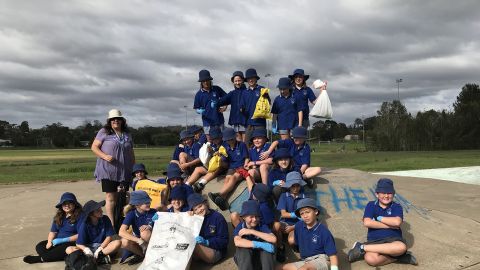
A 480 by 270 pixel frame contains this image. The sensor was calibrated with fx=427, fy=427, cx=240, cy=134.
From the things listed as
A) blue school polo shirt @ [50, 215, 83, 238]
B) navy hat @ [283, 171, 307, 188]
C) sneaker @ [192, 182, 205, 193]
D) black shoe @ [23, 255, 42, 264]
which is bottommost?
black shoe @ [23, 255, 42, 264]

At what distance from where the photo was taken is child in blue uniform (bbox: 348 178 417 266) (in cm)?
514

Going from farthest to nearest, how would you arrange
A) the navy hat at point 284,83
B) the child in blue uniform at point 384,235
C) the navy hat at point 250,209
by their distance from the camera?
the navy hat at point 284,83
the child in blue uniform at point 384,235
the navy hat at point 250,209

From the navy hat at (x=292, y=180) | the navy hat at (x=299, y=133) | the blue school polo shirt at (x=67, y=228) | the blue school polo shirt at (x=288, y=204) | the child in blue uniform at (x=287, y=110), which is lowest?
the blue school polo shirt at (x=67, y=228)

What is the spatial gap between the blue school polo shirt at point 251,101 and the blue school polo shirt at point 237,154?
100 centimetres

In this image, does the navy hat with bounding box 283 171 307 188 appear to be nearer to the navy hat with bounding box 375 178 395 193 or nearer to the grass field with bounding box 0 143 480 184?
the navy hat with bounding box 375 178 395 193

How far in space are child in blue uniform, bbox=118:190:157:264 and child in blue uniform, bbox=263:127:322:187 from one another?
2155 mm

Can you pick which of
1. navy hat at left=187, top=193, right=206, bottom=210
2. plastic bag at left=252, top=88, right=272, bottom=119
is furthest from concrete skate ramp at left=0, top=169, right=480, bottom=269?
plastic bag at left=252, top=88, right=272, bottom=119

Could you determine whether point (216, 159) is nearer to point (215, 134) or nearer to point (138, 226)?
point (215, 134)

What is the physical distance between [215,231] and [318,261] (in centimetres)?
135

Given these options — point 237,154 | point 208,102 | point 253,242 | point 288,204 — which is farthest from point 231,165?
point 253,242

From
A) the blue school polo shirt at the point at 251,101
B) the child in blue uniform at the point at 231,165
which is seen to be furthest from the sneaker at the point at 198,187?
the blue school polo shirt at the point at 251,101

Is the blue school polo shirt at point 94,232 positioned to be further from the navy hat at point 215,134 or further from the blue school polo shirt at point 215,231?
the navy hat at point 215,134

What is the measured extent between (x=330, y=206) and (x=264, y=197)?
1.47 m

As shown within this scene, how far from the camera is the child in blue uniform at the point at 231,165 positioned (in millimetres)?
6754
